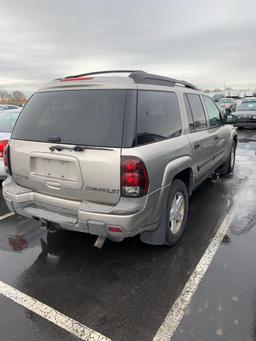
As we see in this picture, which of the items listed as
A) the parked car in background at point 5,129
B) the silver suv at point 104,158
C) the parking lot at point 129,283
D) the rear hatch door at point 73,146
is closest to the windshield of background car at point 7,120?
the parked car in background at point 5,129

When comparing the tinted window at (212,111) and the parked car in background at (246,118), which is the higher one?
the tinted window at (212,111)

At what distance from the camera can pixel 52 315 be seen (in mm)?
2574

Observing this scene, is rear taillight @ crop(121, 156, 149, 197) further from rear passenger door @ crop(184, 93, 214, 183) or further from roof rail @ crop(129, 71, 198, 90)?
rear passenger door @ crop(184, 93, 214, 183)

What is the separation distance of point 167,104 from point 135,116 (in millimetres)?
886

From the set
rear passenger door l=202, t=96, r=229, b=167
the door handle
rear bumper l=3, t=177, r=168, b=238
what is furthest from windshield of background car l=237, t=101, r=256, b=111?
rear bumper l=3, t=177, r=168, b=238

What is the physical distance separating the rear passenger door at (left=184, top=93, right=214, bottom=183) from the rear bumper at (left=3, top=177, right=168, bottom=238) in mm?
1234

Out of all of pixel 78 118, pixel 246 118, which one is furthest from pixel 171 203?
pixel 246 118

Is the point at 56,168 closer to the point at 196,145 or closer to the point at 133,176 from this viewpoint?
the point at 133,176

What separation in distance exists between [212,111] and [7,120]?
14.3ft

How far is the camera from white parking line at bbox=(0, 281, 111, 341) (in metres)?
2.36

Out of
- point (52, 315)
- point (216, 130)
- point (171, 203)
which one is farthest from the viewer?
point (216, 130)

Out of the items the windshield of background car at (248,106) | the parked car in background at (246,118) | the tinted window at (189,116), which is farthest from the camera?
the windshield of background car at (248,106)

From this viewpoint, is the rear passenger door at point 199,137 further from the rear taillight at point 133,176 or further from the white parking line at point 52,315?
the white parking line at point 52,315

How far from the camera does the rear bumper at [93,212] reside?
2770 mm
